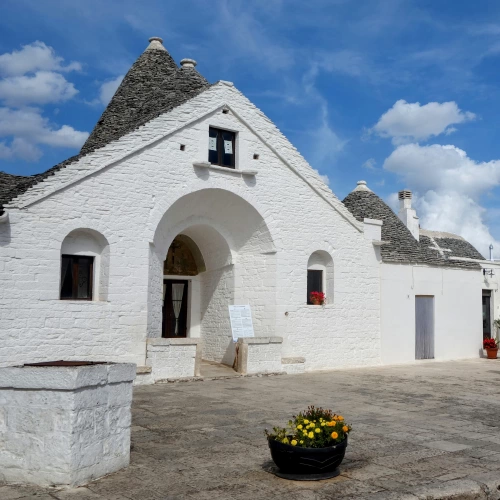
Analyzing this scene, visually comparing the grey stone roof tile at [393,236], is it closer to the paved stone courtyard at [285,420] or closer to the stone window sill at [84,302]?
the paved stone courtyard at [285,420]

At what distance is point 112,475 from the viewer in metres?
5.75

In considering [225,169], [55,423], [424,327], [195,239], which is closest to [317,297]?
[195,239]

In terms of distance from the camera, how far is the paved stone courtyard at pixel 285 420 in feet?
17.6

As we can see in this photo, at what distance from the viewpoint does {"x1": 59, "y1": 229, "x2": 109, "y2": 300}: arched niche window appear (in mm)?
12242

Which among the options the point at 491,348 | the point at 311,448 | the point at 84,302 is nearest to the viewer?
the point at 311,448

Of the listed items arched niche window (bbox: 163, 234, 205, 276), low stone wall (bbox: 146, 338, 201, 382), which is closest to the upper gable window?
arched niche window (bbox: 163, 234, 205, 276)

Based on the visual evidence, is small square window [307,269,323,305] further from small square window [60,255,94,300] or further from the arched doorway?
small square window [60,255,94,300]

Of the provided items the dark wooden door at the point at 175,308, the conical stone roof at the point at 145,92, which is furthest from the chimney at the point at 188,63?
the dark wooden door at the point at 175,308

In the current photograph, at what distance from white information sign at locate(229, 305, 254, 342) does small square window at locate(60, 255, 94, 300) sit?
3853mm

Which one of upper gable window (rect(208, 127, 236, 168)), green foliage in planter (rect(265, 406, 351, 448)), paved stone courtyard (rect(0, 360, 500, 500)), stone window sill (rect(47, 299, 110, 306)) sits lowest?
paved stone courtyard (rect(0, 360, 500, 500))

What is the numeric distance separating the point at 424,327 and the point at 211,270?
717cm

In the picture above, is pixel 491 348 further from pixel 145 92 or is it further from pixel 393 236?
pixel 145 92

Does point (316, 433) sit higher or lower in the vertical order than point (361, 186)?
lower

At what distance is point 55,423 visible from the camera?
529cm
